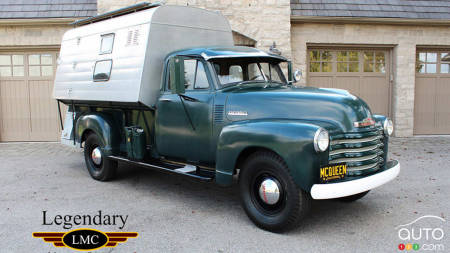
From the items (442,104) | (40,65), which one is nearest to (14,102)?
(40,65)

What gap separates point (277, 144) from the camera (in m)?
4.00

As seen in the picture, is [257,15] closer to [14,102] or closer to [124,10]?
[124,10]

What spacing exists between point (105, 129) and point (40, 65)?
6444 millimetres

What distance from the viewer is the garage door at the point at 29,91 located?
1149 cm

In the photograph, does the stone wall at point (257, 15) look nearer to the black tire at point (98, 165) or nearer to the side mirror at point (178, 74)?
the black tire at point (98, 165)

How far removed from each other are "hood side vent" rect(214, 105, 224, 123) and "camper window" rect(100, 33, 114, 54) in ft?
8.36

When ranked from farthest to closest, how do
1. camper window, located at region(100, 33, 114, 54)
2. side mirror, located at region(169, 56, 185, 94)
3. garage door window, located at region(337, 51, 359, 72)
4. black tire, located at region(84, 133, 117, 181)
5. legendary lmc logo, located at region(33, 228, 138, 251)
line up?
garage door window, located at region(337, 51, 359, 72) < black tire, located at region(84, 133, 117, 181) < camper window, located at region(100, 33, 114, 54) < side mirror, located at region(169, 56, 185, 94) < legendary lmc logo, located at region(33, 228, 138, 251)

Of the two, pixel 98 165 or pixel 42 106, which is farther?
pixel 42 106

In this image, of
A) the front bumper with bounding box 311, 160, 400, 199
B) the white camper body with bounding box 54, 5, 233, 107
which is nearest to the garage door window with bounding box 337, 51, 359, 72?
the white camper body with bounding box 54, 5, 233, 107

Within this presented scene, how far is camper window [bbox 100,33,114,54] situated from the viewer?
646cm

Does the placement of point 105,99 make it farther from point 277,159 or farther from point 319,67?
point 319,67

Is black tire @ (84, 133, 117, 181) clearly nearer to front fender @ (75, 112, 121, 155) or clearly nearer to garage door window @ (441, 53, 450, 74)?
front fender @ (75, 112, 121, 155)

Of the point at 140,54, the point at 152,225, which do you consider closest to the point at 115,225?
the point at 152,225

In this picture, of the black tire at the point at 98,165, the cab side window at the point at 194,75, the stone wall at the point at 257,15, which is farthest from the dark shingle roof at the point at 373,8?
the black tire at the point at 98,165
